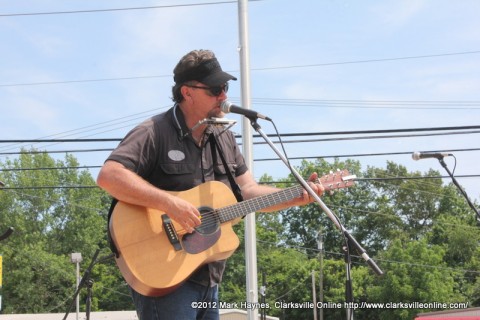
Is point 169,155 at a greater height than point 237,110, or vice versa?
point 237,110

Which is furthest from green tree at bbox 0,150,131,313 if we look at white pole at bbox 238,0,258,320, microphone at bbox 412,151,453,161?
microphone at bbox 412,151,453,161

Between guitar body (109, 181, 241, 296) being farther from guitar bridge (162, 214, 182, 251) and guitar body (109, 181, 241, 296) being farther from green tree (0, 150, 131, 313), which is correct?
green tree (0, 150, 131, 313)

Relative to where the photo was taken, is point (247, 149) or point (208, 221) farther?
point (247, 149)

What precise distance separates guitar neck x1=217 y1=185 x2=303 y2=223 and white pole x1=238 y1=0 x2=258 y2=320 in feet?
21.9

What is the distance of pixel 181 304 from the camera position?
408cm

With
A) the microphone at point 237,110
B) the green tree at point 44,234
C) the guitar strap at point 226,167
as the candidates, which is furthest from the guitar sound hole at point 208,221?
the green tree at point 44,234

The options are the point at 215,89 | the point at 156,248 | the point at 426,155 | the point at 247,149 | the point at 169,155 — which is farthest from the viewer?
the point at 247,149

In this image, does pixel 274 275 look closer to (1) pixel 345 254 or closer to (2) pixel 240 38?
(2) pixel 240 38

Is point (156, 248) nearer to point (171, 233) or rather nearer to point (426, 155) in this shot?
point (171, 233)

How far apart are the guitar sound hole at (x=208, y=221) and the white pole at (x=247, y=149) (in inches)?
274

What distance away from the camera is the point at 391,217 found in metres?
65.5

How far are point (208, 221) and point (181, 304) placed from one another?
0.59 meters

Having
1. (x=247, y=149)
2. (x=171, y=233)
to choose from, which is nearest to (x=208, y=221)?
(x=171, y=233)

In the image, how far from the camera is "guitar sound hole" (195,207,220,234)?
172 inches
